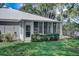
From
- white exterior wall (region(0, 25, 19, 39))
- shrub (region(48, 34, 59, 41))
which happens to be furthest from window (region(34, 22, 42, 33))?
white exterior wall (region(0, 25, 19, 39))

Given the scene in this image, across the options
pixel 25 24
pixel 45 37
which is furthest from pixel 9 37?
pixel 45 37

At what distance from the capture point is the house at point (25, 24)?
7.55m

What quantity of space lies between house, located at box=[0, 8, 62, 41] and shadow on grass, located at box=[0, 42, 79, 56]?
0.65 ft

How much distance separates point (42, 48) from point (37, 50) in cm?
11

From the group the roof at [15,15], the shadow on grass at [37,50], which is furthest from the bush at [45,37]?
the roof at [15,15]

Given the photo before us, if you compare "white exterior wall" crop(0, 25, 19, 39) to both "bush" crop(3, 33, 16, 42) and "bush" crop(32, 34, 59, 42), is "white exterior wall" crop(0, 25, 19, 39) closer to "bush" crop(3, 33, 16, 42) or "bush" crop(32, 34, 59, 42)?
"bush" crop(3, 33, 16, 42)

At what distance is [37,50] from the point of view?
7.54 m

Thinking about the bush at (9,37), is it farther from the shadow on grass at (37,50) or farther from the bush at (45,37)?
the bush at (45,37)

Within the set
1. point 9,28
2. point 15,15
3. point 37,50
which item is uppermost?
point 15,15

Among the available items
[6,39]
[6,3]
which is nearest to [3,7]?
[6,3]

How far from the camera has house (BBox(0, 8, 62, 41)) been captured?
24.8ft

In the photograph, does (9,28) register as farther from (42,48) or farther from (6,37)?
(42,48)

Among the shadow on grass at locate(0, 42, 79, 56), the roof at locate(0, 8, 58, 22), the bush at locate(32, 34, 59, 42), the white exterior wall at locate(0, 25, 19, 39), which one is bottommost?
the shadow on grass at locate(0, 42, 79, 56)

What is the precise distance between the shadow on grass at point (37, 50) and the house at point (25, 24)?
197 mm
